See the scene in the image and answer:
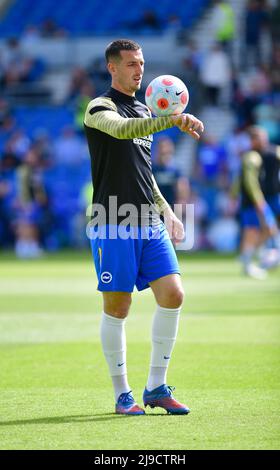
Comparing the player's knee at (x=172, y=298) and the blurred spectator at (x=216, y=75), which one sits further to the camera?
the blurred spectator at (x=216, y=75)

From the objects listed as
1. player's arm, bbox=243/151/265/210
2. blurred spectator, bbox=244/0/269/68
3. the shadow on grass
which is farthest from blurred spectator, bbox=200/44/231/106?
the shadow on grass

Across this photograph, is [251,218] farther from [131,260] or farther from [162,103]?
[162,103]

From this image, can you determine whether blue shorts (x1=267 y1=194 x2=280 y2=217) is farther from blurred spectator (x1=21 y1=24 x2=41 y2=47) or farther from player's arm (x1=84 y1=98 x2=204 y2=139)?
player's arm (x1=84 y1=98 x2=204 y2=139)

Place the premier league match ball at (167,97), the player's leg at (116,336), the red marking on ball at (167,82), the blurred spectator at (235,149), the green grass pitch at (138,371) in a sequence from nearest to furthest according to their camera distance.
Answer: the green grass pitch at (138,371) → the premier league match ball at (167,97) → the red marking on ball at (167,82) → the player's leg at (116,336) → the blurred spectator at (235,149)

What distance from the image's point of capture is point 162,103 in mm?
7672

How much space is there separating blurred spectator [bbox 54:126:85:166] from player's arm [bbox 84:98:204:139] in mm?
23798

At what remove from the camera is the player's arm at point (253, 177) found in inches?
819

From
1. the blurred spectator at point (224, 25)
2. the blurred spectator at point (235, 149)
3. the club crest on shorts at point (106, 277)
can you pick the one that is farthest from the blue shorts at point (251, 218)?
the club crest on shorts at point (106, 277)

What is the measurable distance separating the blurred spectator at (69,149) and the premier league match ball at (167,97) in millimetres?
Answer: 23708

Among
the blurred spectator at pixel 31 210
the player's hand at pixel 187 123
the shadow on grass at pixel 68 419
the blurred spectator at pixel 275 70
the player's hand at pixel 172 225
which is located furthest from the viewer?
the blurred spectator at pixel 275 70

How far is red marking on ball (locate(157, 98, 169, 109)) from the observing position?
25.1 ft

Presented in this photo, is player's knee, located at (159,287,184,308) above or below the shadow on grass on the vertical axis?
above

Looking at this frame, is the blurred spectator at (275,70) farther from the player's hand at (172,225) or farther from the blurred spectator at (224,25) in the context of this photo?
the player's hand at (172,225)

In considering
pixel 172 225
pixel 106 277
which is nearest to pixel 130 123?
pixel 106 277
